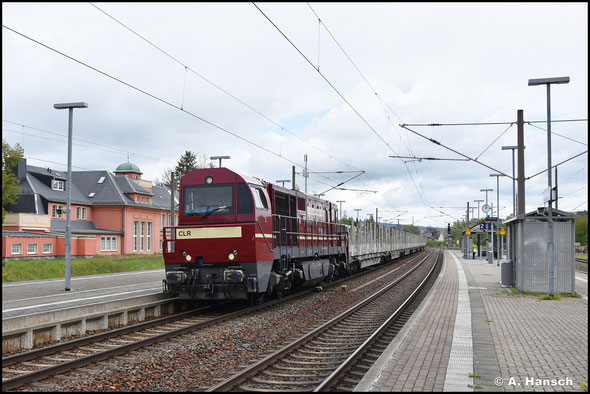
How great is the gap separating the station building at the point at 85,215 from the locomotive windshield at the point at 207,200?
28380 mm

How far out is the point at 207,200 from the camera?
14.3 metres

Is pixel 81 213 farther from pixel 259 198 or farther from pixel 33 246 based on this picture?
pixel 259 198

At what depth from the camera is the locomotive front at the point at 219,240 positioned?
13.4 meters

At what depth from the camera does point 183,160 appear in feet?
276

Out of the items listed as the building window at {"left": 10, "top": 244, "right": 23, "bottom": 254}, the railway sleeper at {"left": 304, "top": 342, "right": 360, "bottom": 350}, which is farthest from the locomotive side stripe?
the building window at {"left": 10, "top": 244, "right": 23, "bottom": 254}

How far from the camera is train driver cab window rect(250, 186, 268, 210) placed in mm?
14014

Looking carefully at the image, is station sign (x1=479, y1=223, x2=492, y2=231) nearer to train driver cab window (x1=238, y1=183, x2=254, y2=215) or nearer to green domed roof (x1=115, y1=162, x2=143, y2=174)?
train driver cab window (x1=238, y1=183, x2=254, y2=215)

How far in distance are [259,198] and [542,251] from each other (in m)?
9.27

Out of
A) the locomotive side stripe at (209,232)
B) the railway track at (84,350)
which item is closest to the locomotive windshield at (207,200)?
the locomotive side stripe at (209,232)

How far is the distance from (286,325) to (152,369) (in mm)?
4496

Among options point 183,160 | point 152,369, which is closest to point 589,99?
point 152,369

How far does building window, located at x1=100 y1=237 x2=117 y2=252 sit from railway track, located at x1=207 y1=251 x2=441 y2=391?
1610 inches

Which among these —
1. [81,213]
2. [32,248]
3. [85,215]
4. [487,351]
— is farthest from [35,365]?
[85,215]

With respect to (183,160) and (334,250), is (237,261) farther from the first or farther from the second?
(183,160)
